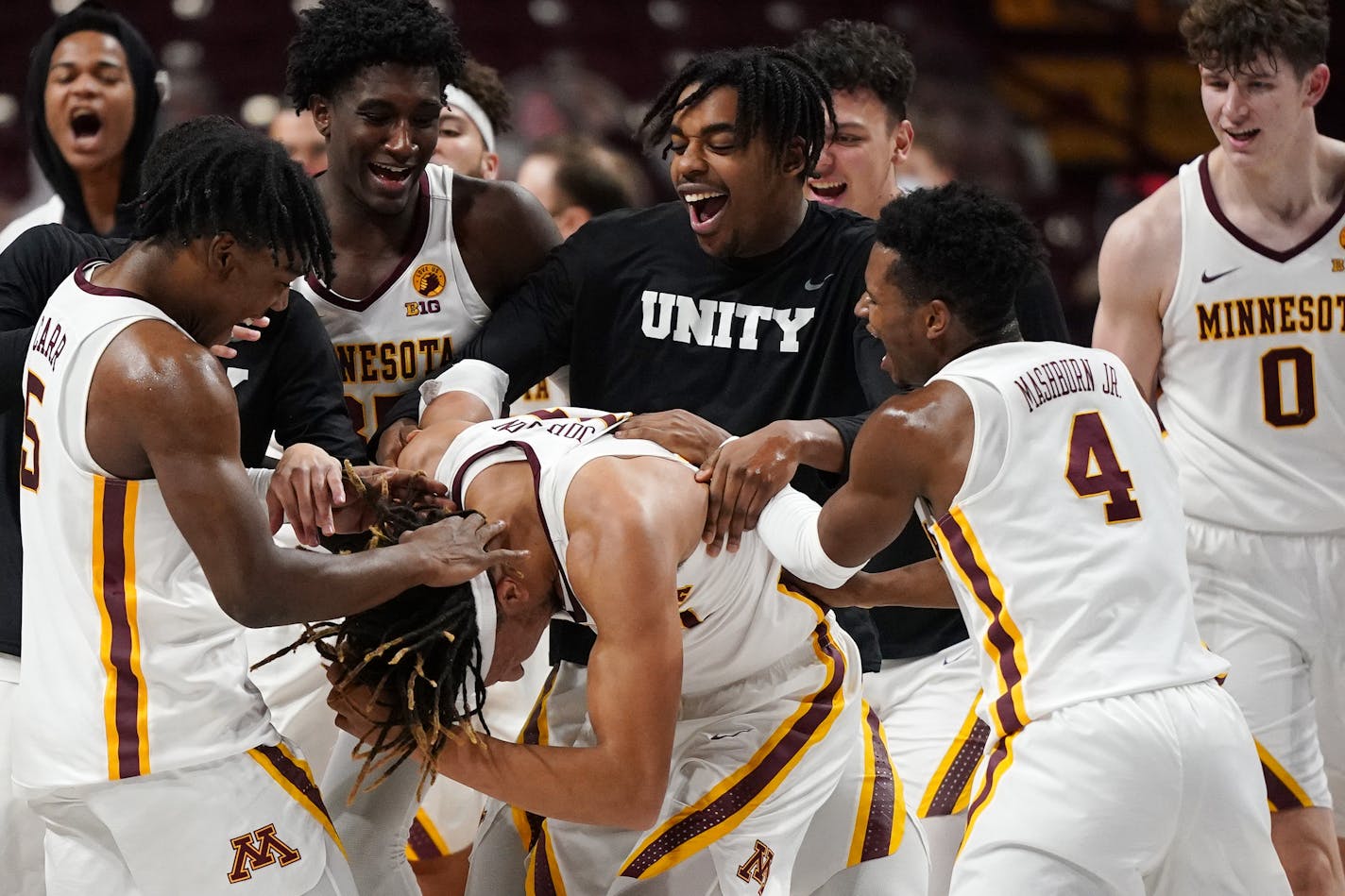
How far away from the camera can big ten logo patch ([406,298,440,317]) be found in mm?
4066

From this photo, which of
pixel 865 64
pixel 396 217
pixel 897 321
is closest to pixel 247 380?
pixel 396 217

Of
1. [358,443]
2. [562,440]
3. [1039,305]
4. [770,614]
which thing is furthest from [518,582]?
[1039,305]

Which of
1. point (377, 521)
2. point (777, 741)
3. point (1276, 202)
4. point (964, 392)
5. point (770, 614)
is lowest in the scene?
point (777, 741)

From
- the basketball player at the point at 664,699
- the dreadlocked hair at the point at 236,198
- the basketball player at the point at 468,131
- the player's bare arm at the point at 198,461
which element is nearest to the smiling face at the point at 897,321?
the basketball player at the point at 664,699

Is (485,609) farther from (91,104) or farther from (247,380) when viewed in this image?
(91,104)

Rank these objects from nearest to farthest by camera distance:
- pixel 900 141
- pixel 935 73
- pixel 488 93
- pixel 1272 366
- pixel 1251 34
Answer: pixel 1251 34 < pixel 1272 366 < pixel 900 141 < pixel 488 93 < pixel 935 73

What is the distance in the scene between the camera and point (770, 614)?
10.7ft

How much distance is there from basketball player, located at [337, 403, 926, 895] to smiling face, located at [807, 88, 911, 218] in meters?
1.64

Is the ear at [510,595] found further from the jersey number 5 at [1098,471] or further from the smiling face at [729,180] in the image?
the smiling face at [729,180]

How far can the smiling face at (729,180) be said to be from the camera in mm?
3777

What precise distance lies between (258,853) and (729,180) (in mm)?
1728

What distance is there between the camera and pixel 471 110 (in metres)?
5.61

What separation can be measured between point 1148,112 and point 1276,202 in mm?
5654

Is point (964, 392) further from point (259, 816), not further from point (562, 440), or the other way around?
point (259, 816)
